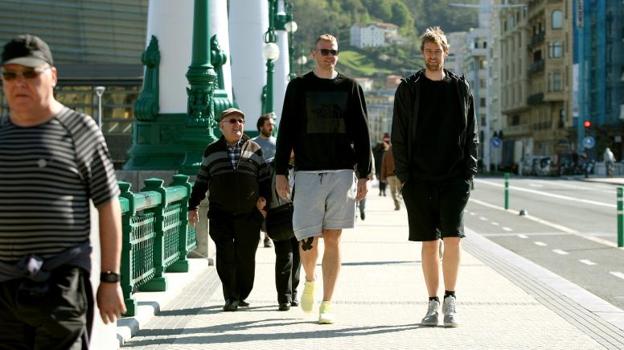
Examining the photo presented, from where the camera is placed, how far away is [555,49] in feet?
369

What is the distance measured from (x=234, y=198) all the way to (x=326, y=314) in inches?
→ 64.4

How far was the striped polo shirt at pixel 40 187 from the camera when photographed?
457 cm

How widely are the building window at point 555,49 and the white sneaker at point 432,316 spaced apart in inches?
4141

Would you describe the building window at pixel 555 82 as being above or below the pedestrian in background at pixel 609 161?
above

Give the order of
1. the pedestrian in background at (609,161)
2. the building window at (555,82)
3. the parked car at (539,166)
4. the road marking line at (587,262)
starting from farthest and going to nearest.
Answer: the building window at (555,82) < the parked car at (539,166) < the pedestrian in background at (609,161) < the road marking line at (587,262)

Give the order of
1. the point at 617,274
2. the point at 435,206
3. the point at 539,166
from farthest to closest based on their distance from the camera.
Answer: the point at 539,166, the point at 617,274, the point at 435,206

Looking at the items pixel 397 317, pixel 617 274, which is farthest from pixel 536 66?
pixel 397 317

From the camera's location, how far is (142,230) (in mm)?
10688

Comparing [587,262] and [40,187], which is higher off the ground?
[40,187]

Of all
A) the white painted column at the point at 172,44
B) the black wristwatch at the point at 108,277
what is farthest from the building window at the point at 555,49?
the black wristwatch at the point at 108,277

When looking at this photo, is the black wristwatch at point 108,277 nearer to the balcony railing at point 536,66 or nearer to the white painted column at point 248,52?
the white painted column at point 248,52

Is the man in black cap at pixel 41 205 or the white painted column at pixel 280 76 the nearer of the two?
the man in black cap at pixel 41 205

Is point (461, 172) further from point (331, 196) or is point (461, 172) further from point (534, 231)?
point (534, 231)

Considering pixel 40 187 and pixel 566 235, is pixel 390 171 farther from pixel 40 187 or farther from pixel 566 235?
pixel 40 187
